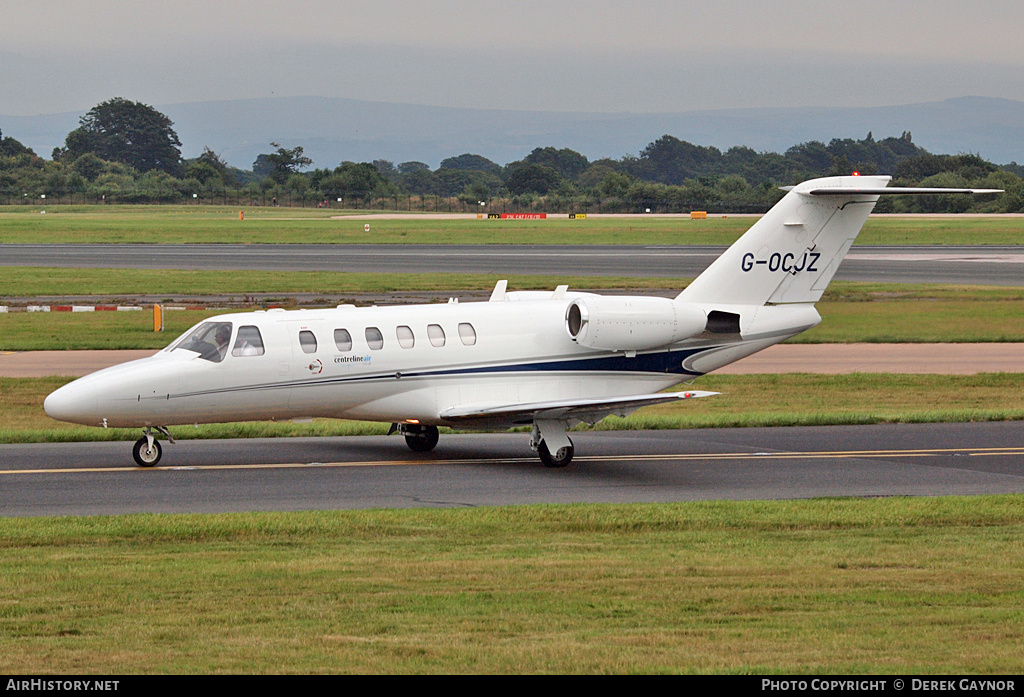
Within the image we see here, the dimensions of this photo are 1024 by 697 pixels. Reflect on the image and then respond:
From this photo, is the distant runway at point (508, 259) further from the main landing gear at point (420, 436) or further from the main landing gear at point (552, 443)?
the main landing gear at point (552, 443)

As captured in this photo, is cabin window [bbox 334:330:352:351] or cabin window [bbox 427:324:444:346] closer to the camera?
cabin window [bbox 334:330:352:351]

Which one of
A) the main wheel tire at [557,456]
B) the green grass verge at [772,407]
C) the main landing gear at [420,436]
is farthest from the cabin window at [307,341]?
the green grass verge at [772,407]

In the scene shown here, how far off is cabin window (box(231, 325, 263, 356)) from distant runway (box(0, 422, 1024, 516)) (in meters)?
1.97

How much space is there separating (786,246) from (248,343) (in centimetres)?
1004

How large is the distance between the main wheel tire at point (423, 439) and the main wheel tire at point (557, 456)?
253 cm

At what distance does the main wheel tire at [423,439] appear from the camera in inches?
896

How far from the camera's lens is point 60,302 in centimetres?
5181

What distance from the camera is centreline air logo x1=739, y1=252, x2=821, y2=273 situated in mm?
23156

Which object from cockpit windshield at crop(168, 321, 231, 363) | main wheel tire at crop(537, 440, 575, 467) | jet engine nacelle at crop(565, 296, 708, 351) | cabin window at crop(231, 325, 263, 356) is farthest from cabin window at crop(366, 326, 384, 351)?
jet engine nacelle at crop(565, 296, 708, 351)

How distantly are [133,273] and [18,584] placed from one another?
54508 mm

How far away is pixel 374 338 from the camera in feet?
68.8

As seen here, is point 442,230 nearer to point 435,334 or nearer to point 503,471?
point 435,334

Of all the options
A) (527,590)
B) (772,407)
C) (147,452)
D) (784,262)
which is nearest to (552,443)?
(784,262)

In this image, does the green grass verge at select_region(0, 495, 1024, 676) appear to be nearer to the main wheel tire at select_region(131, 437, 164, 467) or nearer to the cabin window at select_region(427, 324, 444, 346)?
the main wheel tire at select_region(131, 437, 164, 467)
